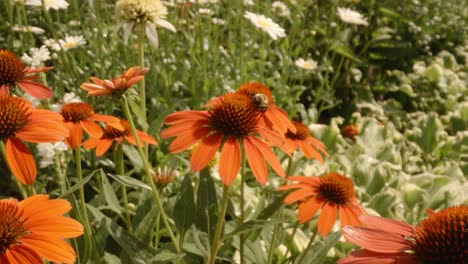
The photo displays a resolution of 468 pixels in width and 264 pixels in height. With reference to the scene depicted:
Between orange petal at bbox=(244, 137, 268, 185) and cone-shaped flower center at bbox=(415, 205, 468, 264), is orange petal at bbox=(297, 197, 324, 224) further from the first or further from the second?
cone-shaped flower center at bbox=(415, 205, 468, 264)

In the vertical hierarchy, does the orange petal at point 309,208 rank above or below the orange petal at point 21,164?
below

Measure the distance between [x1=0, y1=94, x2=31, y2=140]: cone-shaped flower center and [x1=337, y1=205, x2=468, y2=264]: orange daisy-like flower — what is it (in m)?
0.53

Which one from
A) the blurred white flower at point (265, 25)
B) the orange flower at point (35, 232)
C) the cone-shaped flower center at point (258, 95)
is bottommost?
the blurred white flower at point (265, 25)

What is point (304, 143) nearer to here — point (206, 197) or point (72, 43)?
point (206, 197)

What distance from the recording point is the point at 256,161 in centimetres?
80

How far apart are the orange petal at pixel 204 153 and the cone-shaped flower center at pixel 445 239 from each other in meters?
0.33

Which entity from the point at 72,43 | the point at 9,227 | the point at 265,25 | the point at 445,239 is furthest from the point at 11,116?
the point at 265,25

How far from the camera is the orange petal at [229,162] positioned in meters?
0.76

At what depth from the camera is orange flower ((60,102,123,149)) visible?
38.6 inches

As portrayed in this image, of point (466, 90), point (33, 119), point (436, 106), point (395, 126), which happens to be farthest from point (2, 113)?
point (466, 90)

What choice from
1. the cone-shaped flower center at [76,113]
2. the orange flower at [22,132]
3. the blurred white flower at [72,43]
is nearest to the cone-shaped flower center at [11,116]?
the orange flower at [22,132]

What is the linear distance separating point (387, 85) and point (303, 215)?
2448 millimetres

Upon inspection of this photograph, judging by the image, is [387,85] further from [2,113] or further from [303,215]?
[2,113]

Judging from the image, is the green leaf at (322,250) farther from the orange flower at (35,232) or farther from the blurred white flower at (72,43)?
the blurred white flower at (72,43)
